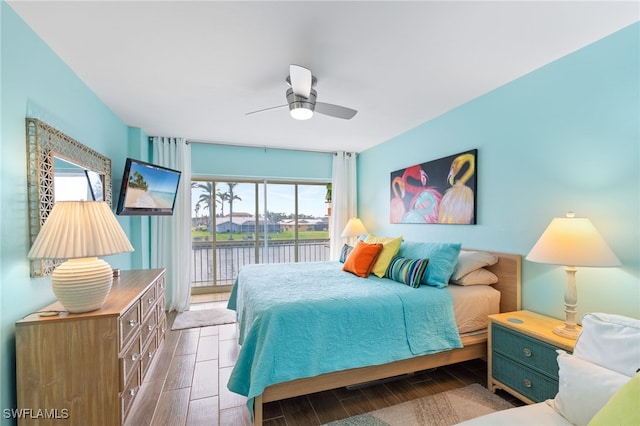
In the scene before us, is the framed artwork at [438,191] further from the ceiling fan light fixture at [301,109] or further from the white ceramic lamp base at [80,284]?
the white ceramic lamp base at [80,284]

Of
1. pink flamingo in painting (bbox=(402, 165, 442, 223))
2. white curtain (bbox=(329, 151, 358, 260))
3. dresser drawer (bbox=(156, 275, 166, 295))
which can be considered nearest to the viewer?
dresser drawer (bbox=(156, 275, 166, 295))

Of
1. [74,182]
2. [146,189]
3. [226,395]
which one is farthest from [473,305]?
[146,189]

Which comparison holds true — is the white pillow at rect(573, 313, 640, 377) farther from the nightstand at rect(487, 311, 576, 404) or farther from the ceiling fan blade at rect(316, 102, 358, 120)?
the ceiling fan blade at rect(316, 102, 358, 120)

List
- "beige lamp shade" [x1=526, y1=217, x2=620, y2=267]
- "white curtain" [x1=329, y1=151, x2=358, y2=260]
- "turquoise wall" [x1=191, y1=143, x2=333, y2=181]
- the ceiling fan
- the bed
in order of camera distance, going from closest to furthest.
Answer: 1. "beige lamp shade" [x1=526, y1=217, x2=620, y2=267]
2. the bed
3. the ceiling fan
4. "turquoise wall" [x1=191, y1=143, x2=333, y2=181]
5. "white curtain" [x1=329, y1=151, x2=358, y2=260]

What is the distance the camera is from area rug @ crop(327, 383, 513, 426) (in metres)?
1.87

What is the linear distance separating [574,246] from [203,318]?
392cm

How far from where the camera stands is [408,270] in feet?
8.23

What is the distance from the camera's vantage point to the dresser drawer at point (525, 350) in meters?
1.75

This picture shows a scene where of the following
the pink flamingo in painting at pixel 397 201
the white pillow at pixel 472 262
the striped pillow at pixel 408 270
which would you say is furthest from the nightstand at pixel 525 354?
the pink flamingo in painting at pixel 397 201

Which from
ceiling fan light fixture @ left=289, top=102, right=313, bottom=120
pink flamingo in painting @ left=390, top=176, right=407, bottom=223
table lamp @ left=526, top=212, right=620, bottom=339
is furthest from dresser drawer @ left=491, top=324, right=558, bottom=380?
ceiling fan light fixture @ left=289, top=102, right=313, bottom=120

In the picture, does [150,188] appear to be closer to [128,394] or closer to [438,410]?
[128,394]

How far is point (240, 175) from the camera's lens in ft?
15.3

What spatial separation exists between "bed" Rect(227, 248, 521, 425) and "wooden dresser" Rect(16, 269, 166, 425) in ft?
2.26

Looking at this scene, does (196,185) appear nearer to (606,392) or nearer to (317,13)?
(317,13)
